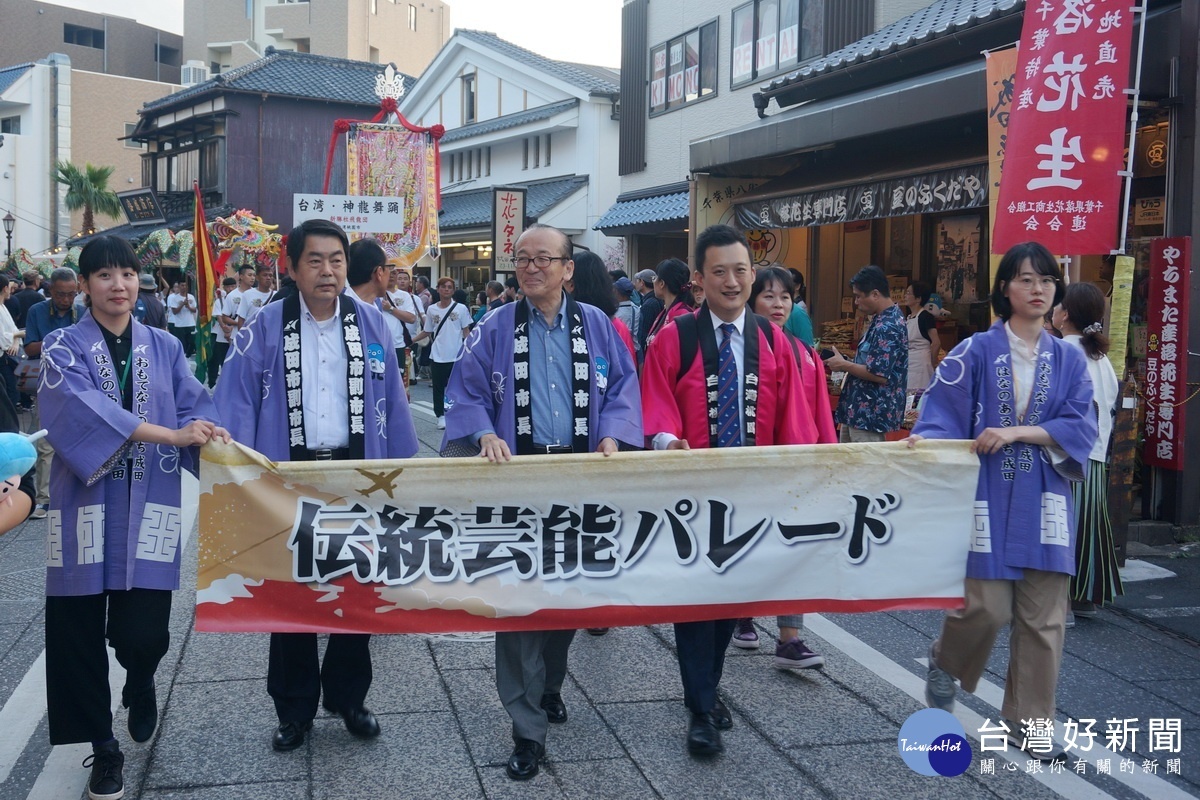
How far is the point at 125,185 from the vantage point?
151 feet

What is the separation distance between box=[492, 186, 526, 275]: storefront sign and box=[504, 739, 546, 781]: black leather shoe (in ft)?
38.0

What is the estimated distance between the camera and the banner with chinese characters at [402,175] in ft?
48.2

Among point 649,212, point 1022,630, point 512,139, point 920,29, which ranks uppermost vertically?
point 512,139

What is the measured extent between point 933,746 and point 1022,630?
0.55m

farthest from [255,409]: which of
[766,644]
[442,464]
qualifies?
[766,644]

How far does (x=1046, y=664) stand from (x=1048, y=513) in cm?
55

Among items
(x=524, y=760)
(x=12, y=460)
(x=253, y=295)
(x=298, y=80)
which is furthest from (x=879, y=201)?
(x=298, y=80)

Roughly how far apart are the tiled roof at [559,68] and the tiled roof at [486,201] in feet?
6.69

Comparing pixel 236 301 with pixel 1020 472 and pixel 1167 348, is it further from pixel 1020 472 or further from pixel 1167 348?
pixel 1020 472

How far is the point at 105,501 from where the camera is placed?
359 cm

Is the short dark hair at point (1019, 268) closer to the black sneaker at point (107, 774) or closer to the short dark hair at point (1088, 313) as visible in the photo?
the short dark hair at point (1088, 313)

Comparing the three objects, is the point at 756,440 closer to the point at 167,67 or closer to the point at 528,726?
the point at 528,726

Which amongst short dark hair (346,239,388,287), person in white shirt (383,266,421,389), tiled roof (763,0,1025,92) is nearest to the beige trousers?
short dark hair (346,239,388,287)

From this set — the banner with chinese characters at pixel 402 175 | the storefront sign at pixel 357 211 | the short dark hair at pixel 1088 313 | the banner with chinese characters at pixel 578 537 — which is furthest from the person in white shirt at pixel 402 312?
the banner with chinese characters at pixel 578 537
